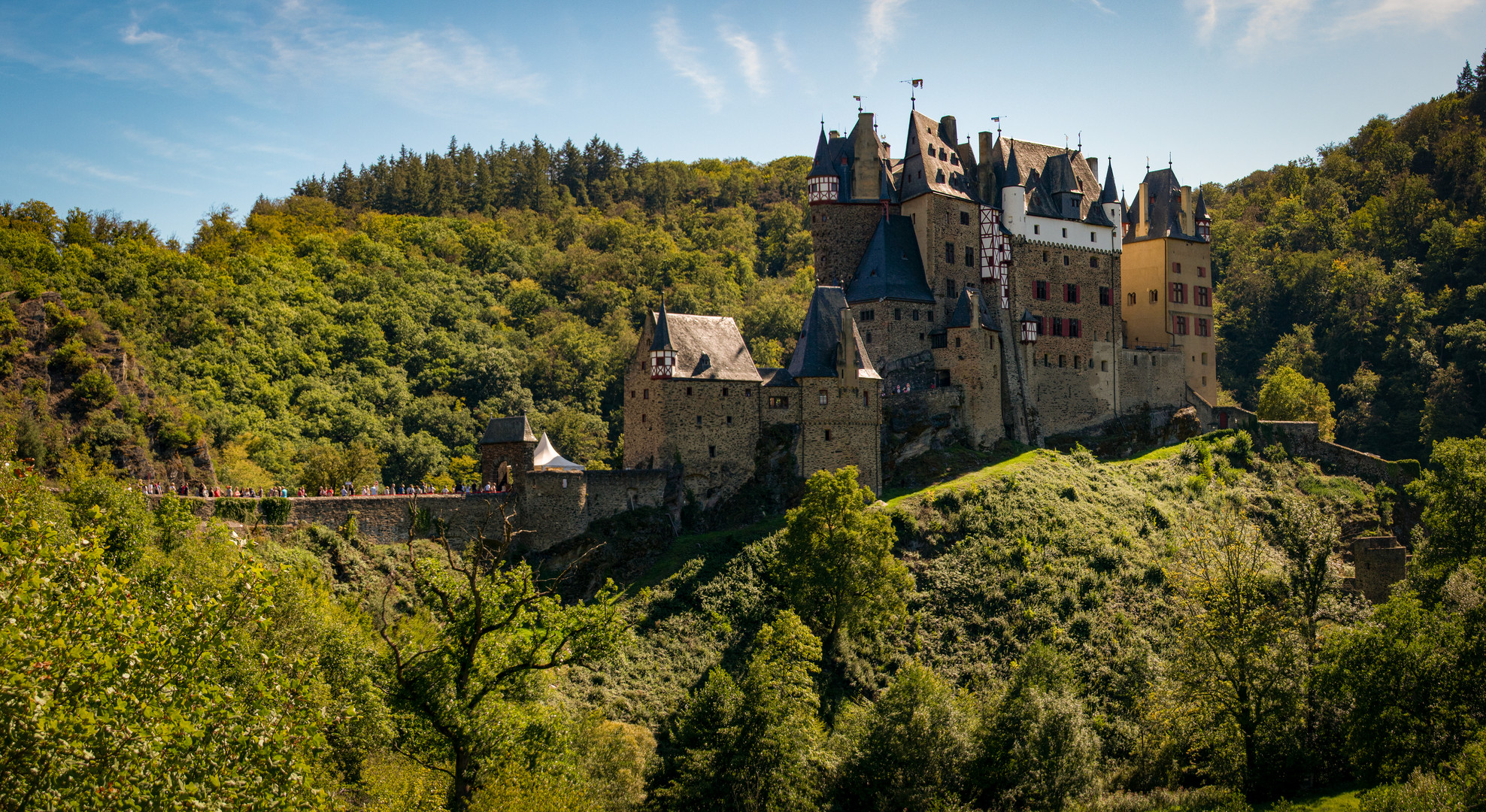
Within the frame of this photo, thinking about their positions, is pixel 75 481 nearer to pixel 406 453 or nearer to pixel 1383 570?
pixel 406 453

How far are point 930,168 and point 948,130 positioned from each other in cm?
468

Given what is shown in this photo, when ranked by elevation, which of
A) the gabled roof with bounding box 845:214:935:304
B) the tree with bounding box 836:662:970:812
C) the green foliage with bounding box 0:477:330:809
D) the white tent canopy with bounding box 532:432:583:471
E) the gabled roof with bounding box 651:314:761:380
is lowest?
the tree with bounding box 836:662:970:812

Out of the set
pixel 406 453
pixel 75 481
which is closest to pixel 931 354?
pixel 406 453

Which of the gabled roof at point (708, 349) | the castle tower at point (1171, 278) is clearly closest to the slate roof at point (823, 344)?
the gabled roof at point (708, 349)

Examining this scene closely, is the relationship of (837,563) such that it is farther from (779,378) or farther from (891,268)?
(891,268)

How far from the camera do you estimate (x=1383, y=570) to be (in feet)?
182

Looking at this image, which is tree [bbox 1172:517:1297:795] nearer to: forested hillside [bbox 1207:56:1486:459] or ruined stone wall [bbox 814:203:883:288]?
ruined stone wall [bbox 814:203:883:288]

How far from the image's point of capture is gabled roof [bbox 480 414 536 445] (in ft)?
160

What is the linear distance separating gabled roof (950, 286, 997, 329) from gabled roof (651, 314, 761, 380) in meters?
11.8

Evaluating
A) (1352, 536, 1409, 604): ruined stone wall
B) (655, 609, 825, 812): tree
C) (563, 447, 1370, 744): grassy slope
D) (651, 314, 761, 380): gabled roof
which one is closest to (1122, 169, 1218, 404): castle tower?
(563, 447, 1370, 744): grassy slope

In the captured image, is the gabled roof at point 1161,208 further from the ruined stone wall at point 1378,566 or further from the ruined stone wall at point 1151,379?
the ruined stone wall at point 1378,566

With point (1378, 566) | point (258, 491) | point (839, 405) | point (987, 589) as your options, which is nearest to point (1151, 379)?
point (1378, 566)

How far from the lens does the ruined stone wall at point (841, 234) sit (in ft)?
210

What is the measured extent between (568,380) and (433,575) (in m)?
59.8
